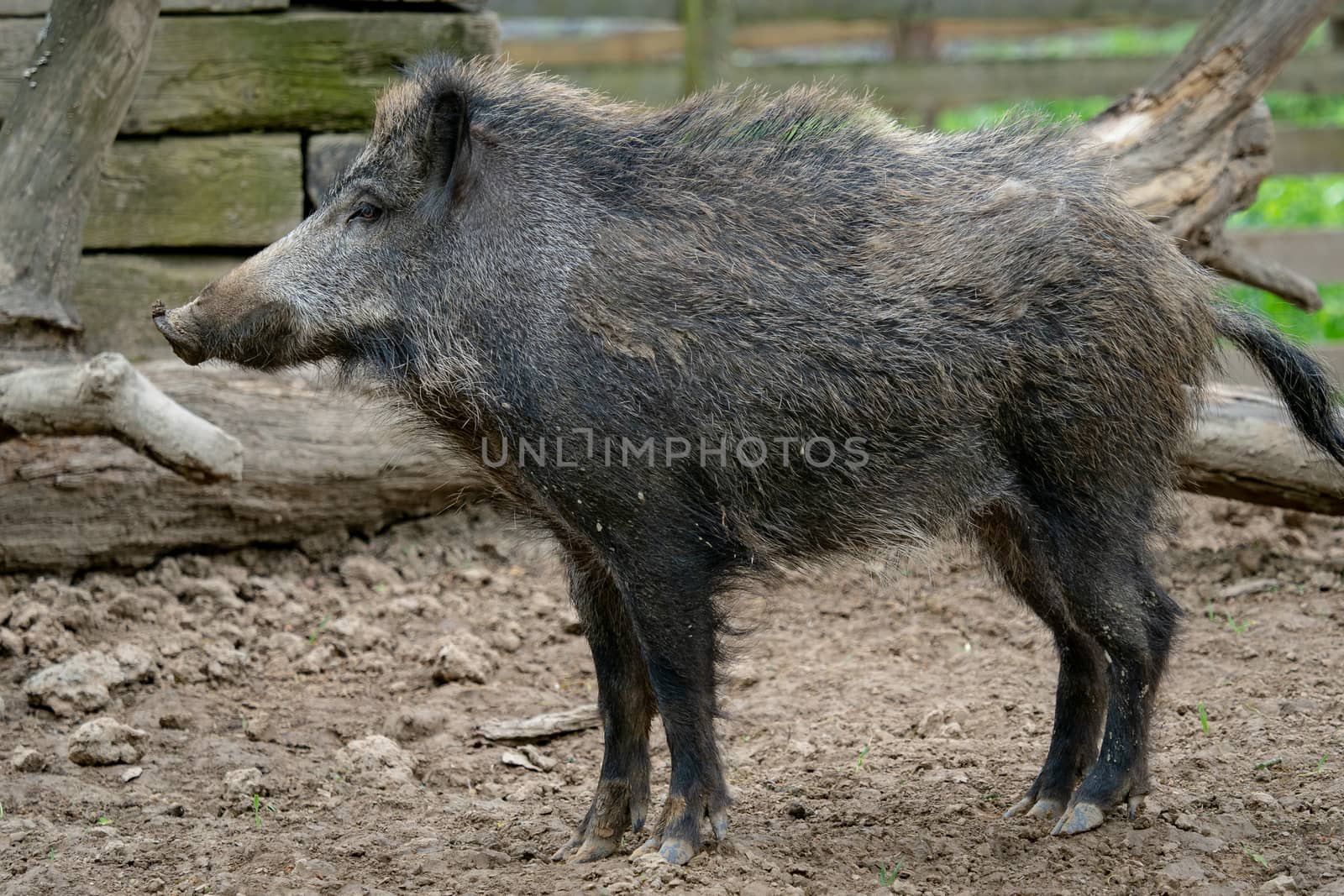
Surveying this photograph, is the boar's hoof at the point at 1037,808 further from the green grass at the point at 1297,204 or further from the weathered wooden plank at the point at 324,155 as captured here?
the green grass at the point at 1297,204

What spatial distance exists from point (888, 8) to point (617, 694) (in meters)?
7.33

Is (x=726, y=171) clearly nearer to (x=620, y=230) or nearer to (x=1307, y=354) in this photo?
(x=620, y=230)

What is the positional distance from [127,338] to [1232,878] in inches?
206

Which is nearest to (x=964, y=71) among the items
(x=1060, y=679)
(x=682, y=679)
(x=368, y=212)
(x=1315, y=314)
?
(x=1315, y=314)

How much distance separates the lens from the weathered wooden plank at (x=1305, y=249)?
8766mm

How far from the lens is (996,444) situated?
3.88 metres

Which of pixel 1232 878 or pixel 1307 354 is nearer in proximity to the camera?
pixel 1232 878

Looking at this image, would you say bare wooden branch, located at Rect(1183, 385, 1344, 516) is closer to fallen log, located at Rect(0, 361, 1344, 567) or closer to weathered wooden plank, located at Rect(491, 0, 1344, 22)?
fallen log, located at Rect(0, 361, 1344, 567)

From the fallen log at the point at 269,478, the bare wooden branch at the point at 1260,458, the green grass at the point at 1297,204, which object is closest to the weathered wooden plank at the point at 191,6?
the fallen log at the point at 269,478

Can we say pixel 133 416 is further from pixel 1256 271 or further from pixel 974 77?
pixel 974 77

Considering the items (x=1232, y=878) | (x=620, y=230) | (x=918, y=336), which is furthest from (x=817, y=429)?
(x=1232, y=878)

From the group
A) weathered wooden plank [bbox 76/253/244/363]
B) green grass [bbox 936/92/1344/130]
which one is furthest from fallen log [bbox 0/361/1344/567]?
green grass [bbox 936/92/1344/130]

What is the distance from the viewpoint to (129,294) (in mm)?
6375

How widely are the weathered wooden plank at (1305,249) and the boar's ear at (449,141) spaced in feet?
21.6
